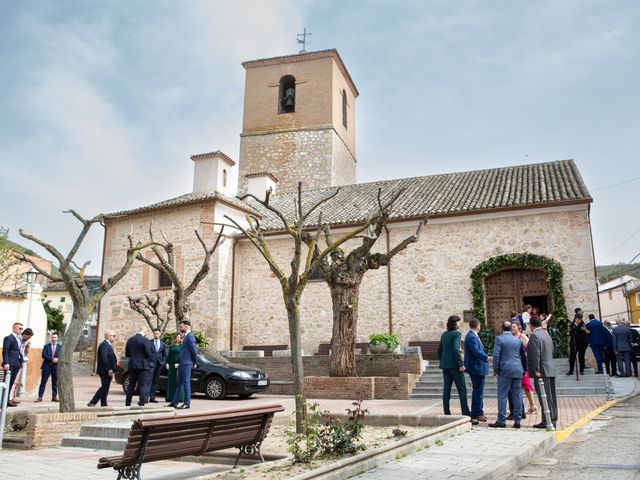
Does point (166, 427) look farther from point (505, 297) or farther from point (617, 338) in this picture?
point (505, 297)

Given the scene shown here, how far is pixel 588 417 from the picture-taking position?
9.33m

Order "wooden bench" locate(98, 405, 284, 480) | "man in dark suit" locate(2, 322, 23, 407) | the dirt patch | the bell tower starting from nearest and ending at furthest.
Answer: "wooden bench" locate(98, 405, 284, 480) < the dirt patch < "man in dark suit" locate(2, 322, 23, 407) < the bell tower

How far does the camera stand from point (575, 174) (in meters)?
20.5

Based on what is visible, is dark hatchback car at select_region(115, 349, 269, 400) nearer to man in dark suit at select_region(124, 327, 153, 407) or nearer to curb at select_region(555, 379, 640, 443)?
man in dark suit at select_region(124, 327, 153, 407)

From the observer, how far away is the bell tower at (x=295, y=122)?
31391mm

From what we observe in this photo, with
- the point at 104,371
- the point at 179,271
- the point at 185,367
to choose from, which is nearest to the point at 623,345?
the point at 185,367

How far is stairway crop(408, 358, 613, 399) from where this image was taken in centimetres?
1262

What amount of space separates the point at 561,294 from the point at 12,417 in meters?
14.7

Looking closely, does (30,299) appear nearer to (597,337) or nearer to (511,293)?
(511,293)

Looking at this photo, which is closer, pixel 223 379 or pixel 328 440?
pixel 328 440

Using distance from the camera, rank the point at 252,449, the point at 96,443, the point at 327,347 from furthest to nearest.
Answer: the point at 327,347, the point at 96,443, the point at 252,449

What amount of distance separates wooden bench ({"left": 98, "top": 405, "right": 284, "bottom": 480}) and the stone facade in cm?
2488

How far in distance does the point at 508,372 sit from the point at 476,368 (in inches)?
27.9

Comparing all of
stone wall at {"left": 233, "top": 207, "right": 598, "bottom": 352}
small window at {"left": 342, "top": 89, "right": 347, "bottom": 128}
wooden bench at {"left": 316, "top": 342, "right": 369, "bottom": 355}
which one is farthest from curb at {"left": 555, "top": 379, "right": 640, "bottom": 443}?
small window at {"left": 342, "top": 89, "right": 347, "bottom": 128}
